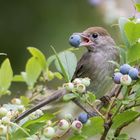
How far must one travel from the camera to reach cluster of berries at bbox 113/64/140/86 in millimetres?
2031

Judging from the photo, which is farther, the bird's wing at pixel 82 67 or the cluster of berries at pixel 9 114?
the bird's wing at pixel 82 67

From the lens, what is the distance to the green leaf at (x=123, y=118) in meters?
2.08

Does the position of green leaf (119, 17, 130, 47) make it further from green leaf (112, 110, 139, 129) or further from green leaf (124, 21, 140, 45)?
green leaf (112, 110, 139, 129)

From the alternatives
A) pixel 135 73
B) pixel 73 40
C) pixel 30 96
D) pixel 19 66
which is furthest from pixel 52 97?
pixel 19 66

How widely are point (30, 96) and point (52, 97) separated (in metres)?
0.10

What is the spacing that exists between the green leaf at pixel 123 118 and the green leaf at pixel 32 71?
0.84 m

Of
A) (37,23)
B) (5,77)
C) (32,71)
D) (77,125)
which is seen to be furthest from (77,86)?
(37,23)

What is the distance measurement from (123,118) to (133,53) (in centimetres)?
23

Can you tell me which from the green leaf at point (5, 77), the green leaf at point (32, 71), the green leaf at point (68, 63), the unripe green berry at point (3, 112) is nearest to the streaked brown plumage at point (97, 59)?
the green leaf at point (32, 71)

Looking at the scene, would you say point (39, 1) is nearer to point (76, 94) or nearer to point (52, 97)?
point (52, 97)

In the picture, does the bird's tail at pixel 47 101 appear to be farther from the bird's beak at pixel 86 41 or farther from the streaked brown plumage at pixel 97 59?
the bird's beak at pixel 86 41

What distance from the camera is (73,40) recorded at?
A: 2590mm

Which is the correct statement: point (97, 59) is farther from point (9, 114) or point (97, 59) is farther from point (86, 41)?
point (9, 114)

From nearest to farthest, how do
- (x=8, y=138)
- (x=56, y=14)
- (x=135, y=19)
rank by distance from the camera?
(x=8, y=138), (x=135, y=19), (x=56, y=14)
